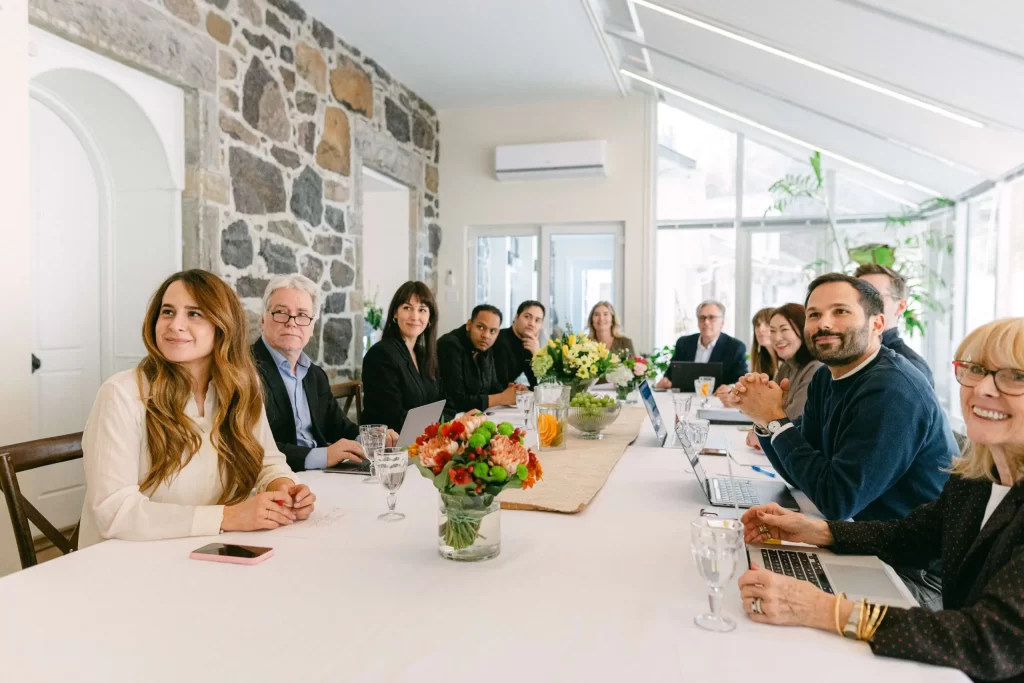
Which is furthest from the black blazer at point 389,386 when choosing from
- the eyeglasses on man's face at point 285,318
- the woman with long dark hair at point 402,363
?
the eyeglasses on man's face at point 285,318

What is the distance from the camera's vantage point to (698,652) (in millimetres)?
953

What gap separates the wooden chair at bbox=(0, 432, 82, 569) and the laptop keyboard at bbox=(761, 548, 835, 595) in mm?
1517

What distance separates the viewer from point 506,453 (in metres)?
1.25

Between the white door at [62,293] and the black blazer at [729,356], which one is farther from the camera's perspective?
the black blazer at [729,356]

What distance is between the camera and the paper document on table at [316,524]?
1.45 metres

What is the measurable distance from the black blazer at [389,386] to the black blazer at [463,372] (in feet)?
1.27

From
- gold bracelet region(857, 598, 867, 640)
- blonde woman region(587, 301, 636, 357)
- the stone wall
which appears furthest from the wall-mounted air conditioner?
gold bracelet region(857, 598, 867, 640)

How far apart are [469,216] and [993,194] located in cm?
406

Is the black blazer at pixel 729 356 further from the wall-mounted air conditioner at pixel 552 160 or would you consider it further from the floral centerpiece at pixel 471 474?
the floral centerpiece at pixel 471 474

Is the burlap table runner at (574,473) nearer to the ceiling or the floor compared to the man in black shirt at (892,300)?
nearer to the floor

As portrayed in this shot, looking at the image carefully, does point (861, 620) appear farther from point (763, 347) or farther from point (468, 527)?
point (763, 347)

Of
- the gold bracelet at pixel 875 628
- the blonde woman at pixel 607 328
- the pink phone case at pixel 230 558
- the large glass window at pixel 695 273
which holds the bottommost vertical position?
the pink phone case at pixel 230 558

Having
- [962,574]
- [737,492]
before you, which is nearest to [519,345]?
[737,492]

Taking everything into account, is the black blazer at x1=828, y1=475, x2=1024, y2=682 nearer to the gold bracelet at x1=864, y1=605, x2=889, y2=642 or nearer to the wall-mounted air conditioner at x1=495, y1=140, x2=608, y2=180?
the gold bracelet at x1=864, y1=605, x2=889, y2=642
